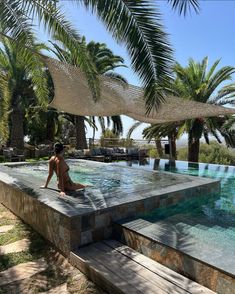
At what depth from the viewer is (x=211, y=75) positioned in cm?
1311

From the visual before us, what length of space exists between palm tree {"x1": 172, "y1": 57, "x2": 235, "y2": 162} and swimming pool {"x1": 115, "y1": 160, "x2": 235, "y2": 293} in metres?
7.22

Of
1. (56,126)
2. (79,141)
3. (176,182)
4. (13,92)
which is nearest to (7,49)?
(13,92)

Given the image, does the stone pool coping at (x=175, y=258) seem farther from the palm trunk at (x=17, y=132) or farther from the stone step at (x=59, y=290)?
the palm trunk at (x=17, y=132)

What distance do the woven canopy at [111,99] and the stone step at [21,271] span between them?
4143 millimetres

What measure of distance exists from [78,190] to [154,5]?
11.6 feet

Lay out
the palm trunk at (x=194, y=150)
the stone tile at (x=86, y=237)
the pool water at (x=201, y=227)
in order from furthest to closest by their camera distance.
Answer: the palm trunk at (x=194, y=150), the stone tile at (x=86, y=237), the pool water at (x=201, y=227)

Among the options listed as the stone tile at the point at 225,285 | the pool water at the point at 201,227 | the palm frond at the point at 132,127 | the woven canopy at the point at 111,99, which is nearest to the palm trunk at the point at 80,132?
the palm frond at the point at 132,127

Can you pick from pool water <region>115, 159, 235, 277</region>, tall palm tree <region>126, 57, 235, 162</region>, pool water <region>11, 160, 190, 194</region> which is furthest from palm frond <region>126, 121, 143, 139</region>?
pool water <region>115, 159, 235, 277</region>

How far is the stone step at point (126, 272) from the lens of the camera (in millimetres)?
2986

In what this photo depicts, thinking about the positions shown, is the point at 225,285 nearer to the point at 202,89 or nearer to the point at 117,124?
the point at 202,89

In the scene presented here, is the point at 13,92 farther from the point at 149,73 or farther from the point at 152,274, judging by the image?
the point at 152,274

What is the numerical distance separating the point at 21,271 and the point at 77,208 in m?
1.14

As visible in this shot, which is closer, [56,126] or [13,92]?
[13,92]

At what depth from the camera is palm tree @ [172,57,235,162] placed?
12828mm
